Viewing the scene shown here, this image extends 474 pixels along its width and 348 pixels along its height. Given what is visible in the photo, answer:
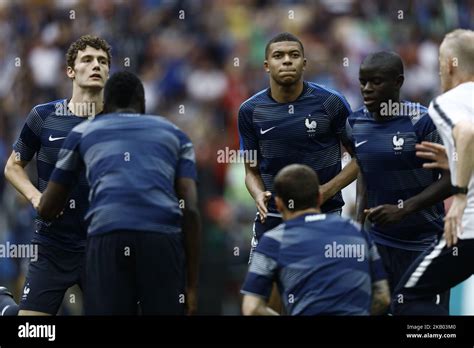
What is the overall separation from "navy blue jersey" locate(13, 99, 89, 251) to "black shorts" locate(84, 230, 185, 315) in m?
1.44

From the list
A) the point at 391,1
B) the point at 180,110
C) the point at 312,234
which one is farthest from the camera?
the point at 391,1

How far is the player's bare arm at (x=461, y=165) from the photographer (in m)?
7.32

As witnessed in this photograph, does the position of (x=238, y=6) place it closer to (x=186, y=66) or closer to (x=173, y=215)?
(x=186, y=66)

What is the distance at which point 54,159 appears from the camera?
862 cm

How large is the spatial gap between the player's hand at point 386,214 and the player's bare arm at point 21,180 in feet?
7.20

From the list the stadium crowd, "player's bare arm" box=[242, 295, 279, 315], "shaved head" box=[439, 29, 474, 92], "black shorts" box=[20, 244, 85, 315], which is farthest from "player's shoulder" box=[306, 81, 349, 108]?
the stadium crowd

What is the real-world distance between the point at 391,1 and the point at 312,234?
8.48 metres

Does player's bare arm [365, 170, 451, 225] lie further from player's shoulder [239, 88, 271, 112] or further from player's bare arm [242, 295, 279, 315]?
player's bare arm [242, 295, 279, 315]

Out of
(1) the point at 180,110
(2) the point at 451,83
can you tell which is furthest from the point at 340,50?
(2) the point at 451,83

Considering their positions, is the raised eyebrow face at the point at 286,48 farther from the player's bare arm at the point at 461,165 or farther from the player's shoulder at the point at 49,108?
the player's bare arm at the point at 461,165

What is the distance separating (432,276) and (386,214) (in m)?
0.68

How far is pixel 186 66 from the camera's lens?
13.9 m

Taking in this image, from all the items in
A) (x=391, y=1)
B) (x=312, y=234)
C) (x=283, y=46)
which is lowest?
(x=312, y=234)

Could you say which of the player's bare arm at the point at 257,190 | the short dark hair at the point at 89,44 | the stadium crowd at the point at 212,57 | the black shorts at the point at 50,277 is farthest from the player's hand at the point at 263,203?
the stadium crowd at the point at 212,57
